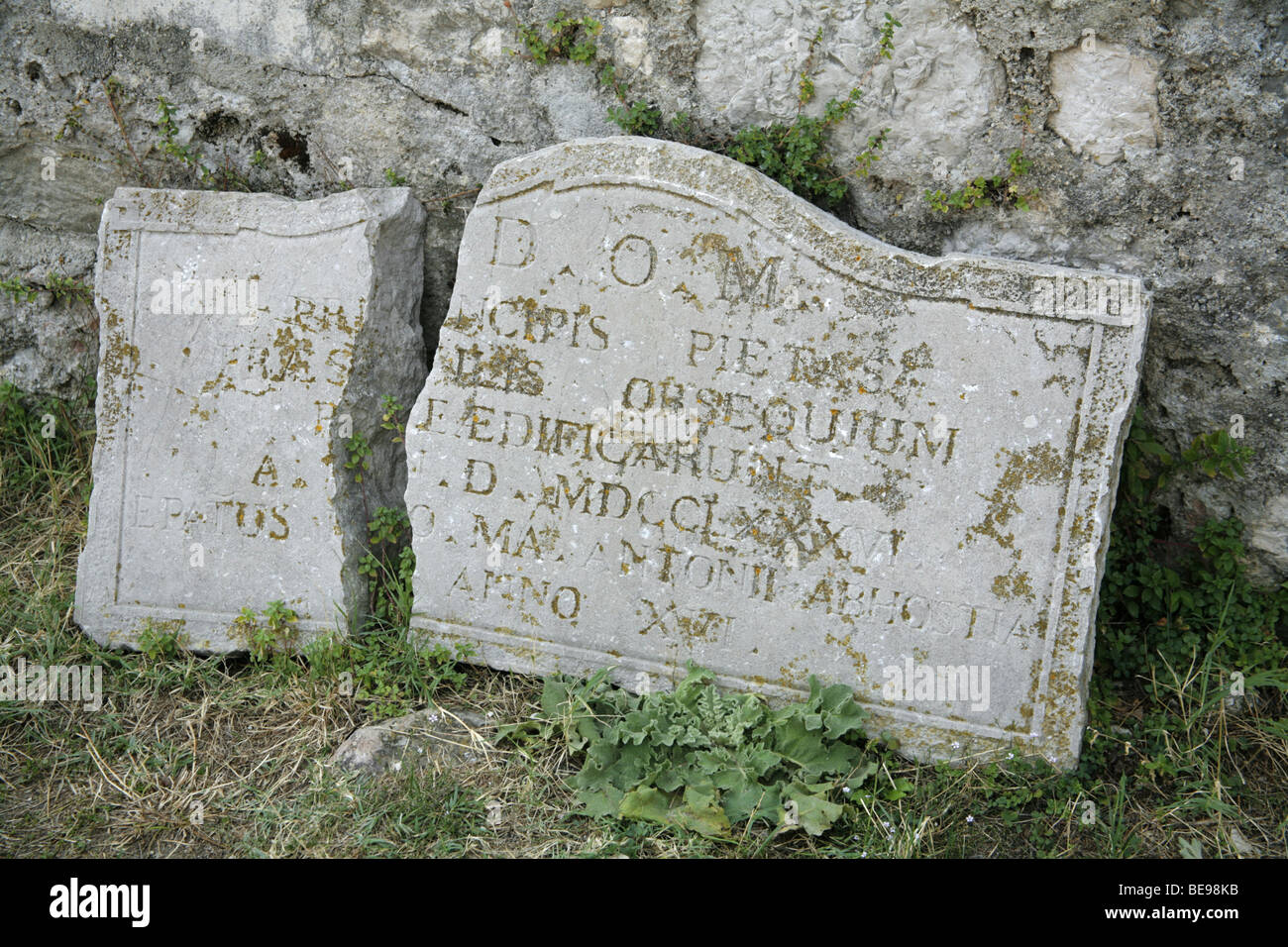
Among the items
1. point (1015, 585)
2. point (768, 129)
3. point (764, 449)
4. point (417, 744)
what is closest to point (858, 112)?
point (768, 129)

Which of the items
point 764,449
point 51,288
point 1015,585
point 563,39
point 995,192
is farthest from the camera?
point 51,288

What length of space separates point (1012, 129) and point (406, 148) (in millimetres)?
1977

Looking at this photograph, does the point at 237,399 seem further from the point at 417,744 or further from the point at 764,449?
the point at 764,449

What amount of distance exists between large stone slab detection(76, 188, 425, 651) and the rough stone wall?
1.48 ft

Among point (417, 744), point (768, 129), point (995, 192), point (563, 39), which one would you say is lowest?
point (417, 744)

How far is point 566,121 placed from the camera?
351 cm

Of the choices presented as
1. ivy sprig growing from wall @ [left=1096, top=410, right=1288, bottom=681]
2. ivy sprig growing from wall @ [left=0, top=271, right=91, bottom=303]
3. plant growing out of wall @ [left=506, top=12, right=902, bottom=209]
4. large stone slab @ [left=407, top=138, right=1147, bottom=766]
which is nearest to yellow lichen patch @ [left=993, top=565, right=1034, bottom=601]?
large stone slab @ [left=407, top=138, right=1147, bottom=766]

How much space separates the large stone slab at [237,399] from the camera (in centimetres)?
329

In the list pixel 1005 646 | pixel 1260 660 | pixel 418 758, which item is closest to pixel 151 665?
pixel 418 758

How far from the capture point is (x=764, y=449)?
9.93 ft

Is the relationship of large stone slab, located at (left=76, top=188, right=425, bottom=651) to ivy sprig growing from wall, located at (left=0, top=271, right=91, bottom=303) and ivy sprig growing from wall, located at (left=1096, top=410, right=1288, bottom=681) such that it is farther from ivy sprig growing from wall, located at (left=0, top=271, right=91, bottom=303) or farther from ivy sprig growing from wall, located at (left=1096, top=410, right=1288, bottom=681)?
ivy sprig growing from wall, located at (left=1096, top=410, right=1288, bottom=681)

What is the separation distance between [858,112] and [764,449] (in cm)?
115

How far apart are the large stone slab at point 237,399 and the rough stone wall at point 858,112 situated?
0.45 meters

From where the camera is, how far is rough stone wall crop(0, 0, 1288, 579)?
9.99 ft
